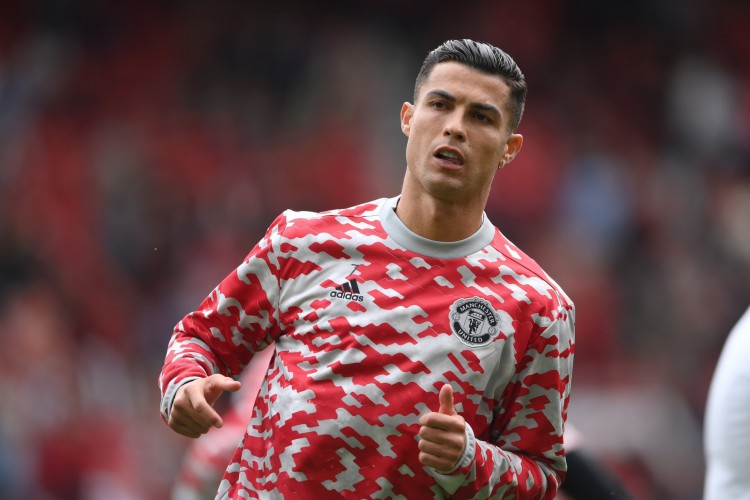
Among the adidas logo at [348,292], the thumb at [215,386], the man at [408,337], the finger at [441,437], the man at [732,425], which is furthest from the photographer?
the man at [732,425]

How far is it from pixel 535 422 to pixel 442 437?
1.35 feet

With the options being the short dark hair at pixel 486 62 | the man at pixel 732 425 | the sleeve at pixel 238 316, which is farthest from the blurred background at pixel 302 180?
the short dark hair at pixel 486 62

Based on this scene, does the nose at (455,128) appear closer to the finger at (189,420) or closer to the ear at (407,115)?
the ear at (407,115)

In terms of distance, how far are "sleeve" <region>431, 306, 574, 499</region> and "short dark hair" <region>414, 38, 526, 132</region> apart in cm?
61

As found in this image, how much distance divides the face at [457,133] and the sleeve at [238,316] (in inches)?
16.8

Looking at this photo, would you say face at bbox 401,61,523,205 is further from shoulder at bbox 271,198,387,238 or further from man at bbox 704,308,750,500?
man at bbox 704,308,750,500

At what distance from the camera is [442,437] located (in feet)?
9.99

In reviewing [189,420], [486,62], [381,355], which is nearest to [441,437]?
[381,355]

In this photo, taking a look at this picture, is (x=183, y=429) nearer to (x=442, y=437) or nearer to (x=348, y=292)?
(x=348, y=292)

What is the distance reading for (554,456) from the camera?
3.40m

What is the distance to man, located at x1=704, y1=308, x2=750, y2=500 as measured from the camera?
3.78 metres

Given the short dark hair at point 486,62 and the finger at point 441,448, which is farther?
the short dark hair at point 486,62

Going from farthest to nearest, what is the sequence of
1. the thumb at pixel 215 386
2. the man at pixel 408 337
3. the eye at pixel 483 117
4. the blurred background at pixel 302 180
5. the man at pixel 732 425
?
the blurred background at pixel 302 180, the man at pixel 732 425, the eye at pixel 483 117, the man at pixel 408 337, the thumb at pixel 215 386

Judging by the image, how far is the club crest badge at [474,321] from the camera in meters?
3.34
